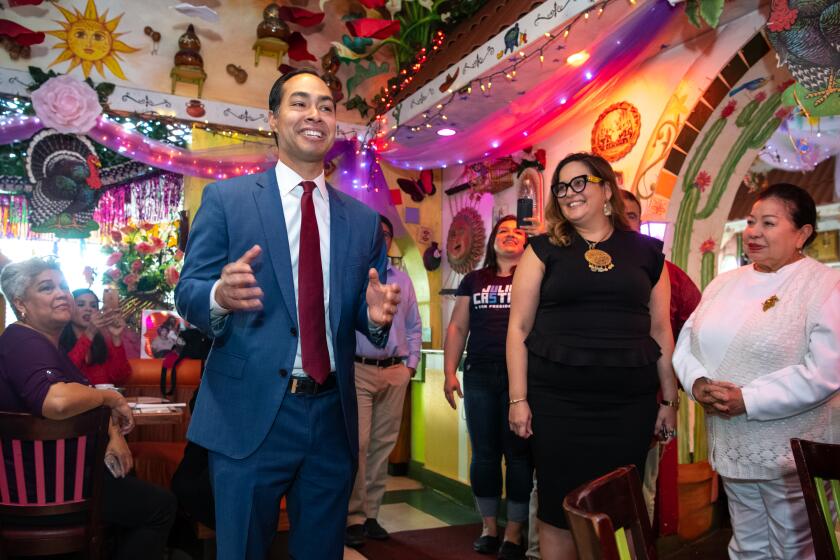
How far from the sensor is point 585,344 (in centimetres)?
204

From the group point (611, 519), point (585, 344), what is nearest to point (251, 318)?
point (611, 519)

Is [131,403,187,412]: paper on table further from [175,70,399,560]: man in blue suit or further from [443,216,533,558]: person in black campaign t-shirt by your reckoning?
[175,70,399,560]: man in blue suit

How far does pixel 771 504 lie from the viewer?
80.8 inches

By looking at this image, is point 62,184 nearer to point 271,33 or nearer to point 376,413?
point 271,33

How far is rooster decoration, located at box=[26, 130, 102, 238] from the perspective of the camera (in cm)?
532

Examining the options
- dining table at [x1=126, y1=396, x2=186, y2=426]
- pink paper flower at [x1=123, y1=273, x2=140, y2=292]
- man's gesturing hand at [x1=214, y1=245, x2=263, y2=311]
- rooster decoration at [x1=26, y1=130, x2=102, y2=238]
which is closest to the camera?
man's gesturing hand at [x1=214, y1=245, x2=263, y2=311]

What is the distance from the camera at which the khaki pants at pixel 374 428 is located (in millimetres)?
3688

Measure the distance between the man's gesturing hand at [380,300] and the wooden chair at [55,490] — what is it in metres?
1.15

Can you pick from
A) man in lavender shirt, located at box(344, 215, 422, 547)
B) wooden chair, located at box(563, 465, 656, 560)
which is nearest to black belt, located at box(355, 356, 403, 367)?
man in lavender shirt, located at box(344, 215, 422, 547)

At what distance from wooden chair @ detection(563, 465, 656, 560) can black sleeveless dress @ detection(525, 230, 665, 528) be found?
918 millimetres

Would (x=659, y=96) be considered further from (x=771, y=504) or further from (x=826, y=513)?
(x=826, y=513)

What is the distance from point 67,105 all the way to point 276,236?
167 inches

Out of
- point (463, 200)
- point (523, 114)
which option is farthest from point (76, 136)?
point (523, 114)

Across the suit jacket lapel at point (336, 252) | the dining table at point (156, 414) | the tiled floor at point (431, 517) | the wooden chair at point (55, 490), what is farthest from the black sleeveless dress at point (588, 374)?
the dining table at point (156, 414)
